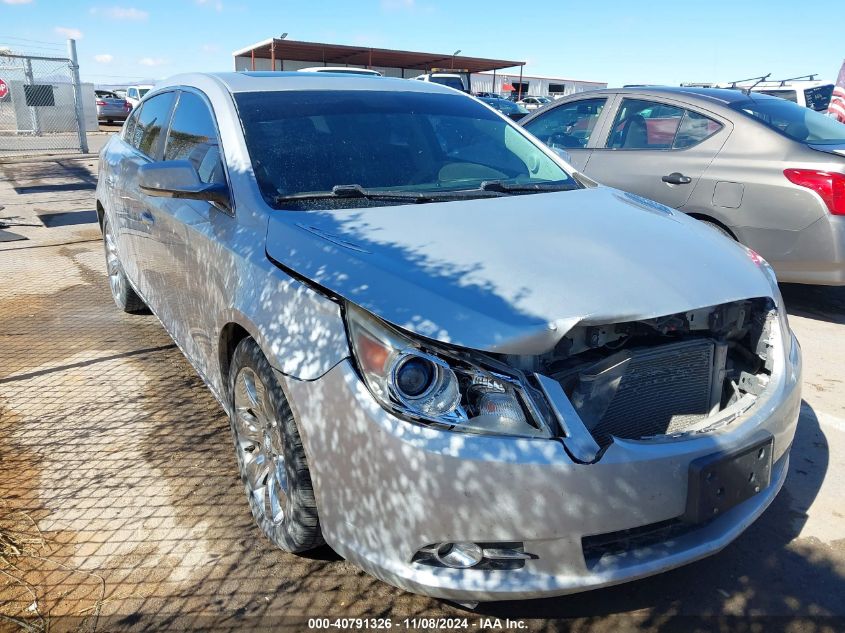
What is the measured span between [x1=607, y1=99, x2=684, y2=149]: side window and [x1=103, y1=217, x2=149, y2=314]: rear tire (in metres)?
4.04

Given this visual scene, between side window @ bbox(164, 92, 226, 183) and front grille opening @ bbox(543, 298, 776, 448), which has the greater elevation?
side window @ bbox(164, 92, 226, 183)

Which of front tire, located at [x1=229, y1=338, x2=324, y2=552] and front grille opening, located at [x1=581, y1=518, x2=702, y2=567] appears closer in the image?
front grille opening, located at [x1=581, y1=518, x2=702, y2=567]

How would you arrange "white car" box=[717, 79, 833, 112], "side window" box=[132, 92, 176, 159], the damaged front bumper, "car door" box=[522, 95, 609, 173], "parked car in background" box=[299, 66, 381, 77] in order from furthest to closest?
1. "white car" box=[717, 79, 833, 112]
2. "car door" box=[522, 95, 609, 173]
3. "parked car in background" box=[299, 66, 381, 77]
4. "side window" box=[132, 92, 176, 159]
5. the damaged front bumper

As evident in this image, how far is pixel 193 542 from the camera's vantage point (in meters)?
2.60

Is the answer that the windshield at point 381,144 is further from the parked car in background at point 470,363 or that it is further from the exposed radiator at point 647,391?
the exposed radiator at point 647,391

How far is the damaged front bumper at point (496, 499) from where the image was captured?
179cm

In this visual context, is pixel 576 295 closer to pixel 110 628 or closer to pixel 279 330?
pixel 279 330

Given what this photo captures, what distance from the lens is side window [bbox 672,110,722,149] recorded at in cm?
527

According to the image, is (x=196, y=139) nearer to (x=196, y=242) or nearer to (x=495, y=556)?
(x=196, y=242)

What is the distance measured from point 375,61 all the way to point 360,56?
4.59 ft

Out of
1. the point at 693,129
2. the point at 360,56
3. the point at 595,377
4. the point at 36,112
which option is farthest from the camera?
the point at 360,56

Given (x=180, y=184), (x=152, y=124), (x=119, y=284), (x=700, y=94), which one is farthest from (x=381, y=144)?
(x=700, y=94)

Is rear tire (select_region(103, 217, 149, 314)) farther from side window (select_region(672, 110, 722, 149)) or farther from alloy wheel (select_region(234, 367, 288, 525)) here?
side window (select_region(672, 110, 722, 149))

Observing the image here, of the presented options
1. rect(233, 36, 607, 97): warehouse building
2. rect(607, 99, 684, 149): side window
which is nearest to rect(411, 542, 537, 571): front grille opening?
rect(607, 99, 684, 149): side window
